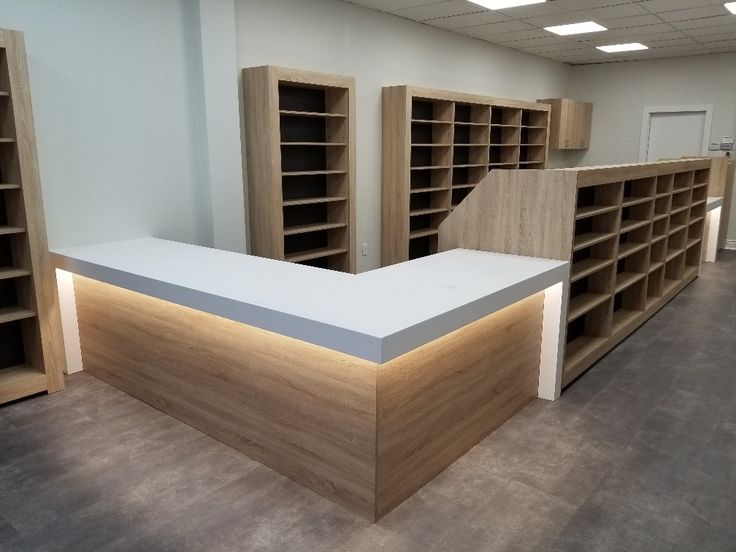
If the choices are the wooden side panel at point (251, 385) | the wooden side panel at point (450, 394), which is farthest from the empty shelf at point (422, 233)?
the wooden side panel at point (251, 385)

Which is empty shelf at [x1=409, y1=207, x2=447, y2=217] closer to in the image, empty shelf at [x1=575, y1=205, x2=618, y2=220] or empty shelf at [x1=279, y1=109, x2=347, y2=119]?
empty shelf at [x1=279, y1=109, x2=347, y2=119]

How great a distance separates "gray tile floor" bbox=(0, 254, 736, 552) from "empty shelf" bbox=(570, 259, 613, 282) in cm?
74

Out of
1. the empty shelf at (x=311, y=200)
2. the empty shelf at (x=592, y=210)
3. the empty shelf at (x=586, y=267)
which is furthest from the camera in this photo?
the empty shelf at (x=311, y=200)

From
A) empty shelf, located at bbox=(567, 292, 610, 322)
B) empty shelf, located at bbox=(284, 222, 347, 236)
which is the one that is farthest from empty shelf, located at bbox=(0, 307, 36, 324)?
empty shelf, located at bbox=(567, 292, 610, 322)

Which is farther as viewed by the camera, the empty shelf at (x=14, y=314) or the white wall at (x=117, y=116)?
the white wall at (x=117, y=116)

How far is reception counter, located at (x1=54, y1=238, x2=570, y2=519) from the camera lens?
2.26m

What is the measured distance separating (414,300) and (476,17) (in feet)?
15.9

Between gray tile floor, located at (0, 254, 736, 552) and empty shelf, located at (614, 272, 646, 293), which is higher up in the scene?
empty shelf, located at (614, 272, 646, 293)

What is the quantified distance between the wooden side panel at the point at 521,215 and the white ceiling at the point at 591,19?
293cm

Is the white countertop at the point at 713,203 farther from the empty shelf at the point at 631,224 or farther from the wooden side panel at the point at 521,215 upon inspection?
the wooden side panel at the point at 521,215

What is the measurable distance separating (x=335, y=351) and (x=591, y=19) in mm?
5747

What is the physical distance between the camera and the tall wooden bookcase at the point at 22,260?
10.2 ft

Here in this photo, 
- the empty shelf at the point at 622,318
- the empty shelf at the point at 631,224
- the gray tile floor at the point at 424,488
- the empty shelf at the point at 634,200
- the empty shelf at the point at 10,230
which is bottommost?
the gray tile floor at the point at 424,488

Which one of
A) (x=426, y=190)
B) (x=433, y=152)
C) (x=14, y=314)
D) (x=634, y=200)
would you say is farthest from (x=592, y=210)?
(x=14, y=314)
